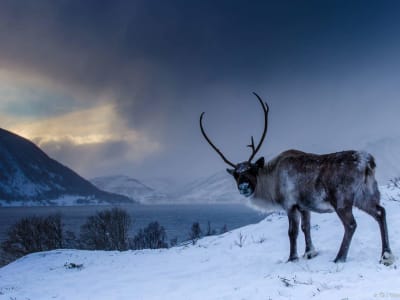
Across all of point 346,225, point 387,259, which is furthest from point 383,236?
point 346,225

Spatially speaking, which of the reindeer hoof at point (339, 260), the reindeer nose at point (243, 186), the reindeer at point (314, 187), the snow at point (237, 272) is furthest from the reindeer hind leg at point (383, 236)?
the reindeer nose at point (243, 186)

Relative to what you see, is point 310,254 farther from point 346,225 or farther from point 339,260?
point 346,225

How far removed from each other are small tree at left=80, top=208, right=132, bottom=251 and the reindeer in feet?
224

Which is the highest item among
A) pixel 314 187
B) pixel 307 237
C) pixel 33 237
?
pixel 314 187

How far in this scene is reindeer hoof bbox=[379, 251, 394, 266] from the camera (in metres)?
8.22

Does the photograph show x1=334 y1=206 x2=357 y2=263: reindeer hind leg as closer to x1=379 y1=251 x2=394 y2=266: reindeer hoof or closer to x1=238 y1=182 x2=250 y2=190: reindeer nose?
x1=379 y1=251 x2=394 y2=266: reindeer hoof

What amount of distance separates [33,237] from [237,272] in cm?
7124

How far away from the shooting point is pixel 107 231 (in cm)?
7788

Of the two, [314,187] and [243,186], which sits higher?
[243,186]

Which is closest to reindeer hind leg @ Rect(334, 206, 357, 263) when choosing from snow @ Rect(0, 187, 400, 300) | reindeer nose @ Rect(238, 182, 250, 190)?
snow @ Rect(0, 187, 400, 300)

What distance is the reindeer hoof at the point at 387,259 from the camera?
822cm

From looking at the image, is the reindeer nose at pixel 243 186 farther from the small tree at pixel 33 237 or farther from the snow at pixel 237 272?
the small tree at pixel 33 237

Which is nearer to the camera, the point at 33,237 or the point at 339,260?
the point at 339,260

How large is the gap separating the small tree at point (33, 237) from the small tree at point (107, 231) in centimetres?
504
